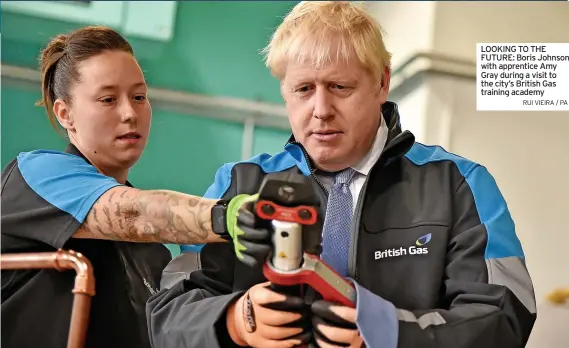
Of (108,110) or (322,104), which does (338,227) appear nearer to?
(322,104)

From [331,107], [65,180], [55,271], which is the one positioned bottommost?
[55,271]

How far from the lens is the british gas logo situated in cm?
69

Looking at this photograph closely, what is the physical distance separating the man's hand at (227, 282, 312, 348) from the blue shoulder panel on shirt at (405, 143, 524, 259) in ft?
0.65

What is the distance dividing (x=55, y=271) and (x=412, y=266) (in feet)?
1.32

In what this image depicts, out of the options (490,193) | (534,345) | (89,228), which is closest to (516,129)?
(534,345)

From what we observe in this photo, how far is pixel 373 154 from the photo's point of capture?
754mm

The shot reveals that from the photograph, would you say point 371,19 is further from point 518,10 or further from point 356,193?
point 518,10

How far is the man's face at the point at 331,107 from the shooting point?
27.8 inches

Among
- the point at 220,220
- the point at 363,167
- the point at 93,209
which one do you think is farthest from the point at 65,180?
the point at 363,167

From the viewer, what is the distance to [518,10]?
4.14 feet

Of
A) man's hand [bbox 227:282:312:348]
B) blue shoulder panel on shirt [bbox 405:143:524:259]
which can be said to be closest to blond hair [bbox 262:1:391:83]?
blue shoulder panel on shirt [bbox 405:143:524:259]

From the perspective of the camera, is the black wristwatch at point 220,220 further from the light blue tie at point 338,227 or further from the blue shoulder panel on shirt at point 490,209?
the blue shoulder panel on shirt at point 490,209

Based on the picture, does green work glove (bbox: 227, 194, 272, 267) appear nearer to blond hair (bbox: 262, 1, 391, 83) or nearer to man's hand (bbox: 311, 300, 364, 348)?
man's hand (bbox: 311, 300, 364, 348)

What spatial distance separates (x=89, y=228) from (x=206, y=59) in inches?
19.7
